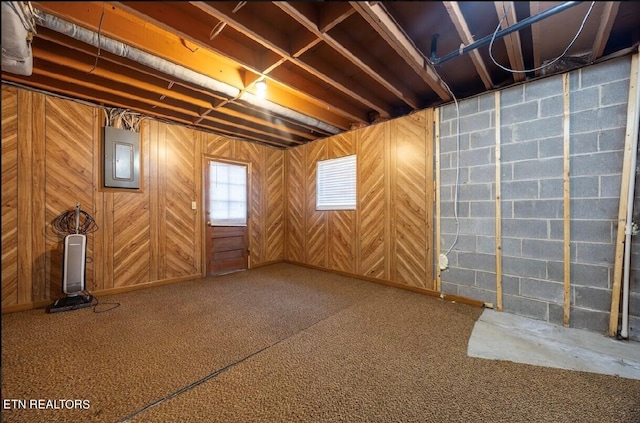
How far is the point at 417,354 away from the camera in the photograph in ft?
6.72

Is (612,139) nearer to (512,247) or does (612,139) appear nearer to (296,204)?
(512,247)

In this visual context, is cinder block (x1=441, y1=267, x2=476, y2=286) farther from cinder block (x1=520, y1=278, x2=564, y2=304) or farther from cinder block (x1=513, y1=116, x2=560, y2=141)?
cinder block (x1=513, y1=116, x2=560, y2=141)

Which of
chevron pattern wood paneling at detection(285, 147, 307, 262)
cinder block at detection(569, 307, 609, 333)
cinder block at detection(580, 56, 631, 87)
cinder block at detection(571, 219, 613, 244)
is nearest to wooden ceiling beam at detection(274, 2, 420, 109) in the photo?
cinder block at detection(580, 56, 631, 87)

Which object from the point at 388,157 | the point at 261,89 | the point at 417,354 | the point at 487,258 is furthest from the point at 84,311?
the point at 487,258

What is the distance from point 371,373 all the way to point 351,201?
115 inches

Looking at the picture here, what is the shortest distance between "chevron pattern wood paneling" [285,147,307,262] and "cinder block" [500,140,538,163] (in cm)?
331

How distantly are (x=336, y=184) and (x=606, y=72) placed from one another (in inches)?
133

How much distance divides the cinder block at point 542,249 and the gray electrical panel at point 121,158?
16.5 feet

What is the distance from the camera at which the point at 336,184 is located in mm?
4633

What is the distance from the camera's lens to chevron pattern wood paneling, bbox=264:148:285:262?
Answer: 5.34 meters

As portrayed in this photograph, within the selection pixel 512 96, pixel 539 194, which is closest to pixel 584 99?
pixel 512 96

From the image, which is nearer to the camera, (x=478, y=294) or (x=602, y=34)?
(x=602, y=34)

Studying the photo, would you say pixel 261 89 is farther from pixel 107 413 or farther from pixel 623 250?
pixel 623 250

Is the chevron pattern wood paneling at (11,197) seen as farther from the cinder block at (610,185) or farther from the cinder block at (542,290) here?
the cinder block at (610,185)
